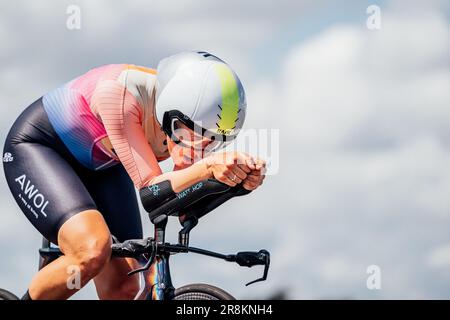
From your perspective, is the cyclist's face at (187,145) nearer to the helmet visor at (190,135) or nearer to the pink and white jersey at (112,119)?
the helmet visor at (190,135)

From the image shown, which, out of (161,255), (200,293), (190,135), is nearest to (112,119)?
(190,135)

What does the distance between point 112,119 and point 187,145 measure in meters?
0.61

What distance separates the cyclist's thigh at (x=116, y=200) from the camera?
7696mm

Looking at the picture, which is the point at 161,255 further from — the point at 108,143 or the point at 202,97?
the point at 202,97

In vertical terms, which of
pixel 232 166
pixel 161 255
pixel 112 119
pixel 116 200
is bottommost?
pixel 161 255

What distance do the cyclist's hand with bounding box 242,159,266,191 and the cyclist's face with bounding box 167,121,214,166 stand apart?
0.59m

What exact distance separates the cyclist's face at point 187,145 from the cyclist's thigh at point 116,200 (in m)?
1.01

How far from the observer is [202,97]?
21.7 ft

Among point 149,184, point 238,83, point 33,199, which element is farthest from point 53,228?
point 238,83

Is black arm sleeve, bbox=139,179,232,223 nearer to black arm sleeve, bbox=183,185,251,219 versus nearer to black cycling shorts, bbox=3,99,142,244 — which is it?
black arm sleeve, bbox=183,185,251,219

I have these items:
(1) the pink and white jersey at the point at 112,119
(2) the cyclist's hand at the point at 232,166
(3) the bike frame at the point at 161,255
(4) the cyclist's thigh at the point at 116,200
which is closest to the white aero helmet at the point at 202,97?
(1) the pink and white jersey at the point at 112,119

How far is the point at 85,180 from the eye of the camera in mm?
7629
